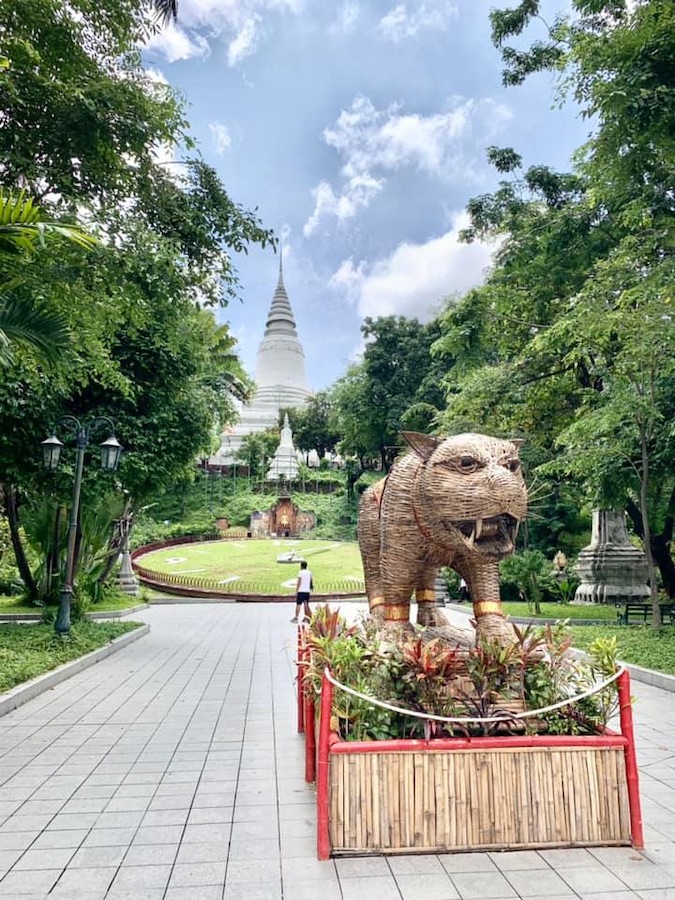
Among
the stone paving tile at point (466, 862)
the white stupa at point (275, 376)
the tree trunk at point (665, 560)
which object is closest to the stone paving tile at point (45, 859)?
the stone paving tile at point (466, 862)

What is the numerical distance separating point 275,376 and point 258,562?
36.9 meters

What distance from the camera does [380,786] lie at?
303 cm

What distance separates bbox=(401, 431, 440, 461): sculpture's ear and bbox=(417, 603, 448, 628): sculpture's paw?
1.53 metres

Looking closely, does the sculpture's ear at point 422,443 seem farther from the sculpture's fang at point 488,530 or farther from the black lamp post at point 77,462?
the black lamp post at point 77,462

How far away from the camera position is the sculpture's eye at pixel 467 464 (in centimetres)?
417

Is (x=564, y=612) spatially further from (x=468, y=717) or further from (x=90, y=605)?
(x=468, y=717)

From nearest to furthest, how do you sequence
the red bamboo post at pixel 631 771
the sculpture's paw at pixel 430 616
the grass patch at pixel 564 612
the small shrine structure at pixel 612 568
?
the red bamboo post at pixel 631 771 < the sculpture's paw at pixel 430 616 < the grass patch at pixel 564 612 < the small shrine structure at pixel 612 568

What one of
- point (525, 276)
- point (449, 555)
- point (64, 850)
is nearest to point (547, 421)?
point (525, 276)

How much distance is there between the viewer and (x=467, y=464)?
420cm

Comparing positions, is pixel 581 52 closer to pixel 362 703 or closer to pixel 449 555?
pixel 449 555

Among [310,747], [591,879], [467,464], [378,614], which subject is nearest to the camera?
[591,879]

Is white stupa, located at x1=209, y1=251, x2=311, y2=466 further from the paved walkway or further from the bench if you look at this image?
the paved walkway

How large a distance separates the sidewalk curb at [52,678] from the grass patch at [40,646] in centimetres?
11

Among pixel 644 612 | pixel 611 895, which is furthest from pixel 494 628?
pixel 644 612
